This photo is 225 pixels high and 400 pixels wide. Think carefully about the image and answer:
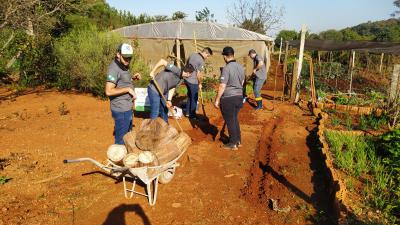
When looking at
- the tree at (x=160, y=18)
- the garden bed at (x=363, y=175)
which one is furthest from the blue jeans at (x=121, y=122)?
the tree at (x=160, y=18)

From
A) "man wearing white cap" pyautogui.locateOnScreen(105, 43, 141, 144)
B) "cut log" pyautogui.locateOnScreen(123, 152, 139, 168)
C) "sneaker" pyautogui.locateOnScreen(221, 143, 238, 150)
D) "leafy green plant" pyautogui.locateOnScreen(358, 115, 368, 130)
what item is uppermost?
"man wearing white cap" pyautogui.locateOnScreen(105, 43, 141, 144)

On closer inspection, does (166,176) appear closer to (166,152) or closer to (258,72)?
(166,152)

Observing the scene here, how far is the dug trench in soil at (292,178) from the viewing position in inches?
166

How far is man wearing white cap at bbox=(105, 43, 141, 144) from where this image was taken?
177 inches

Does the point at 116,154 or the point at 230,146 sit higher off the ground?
the point at 116,154

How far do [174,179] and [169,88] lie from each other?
83.0 inches

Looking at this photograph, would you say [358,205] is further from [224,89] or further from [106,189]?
[106,189]

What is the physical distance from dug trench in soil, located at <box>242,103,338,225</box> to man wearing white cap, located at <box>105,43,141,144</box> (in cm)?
195

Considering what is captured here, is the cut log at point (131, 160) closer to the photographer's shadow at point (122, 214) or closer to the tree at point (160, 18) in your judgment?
the photographer's shadow at point (122, 214)

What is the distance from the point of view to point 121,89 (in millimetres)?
4555

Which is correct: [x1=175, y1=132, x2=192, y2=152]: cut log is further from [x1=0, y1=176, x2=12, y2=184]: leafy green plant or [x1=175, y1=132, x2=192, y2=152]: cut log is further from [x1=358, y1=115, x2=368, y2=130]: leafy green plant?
[x1=358, y1=115, x2=368, y2=130]: leafy green plant

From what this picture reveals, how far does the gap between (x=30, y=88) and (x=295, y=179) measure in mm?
9946

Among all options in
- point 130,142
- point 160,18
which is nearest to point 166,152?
point 130,142

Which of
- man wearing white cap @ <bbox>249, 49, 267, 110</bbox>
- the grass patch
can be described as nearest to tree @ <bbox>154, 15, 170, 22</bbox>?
man wearing white cap @ <bbox>249, 49, 267, 110</bbox>
